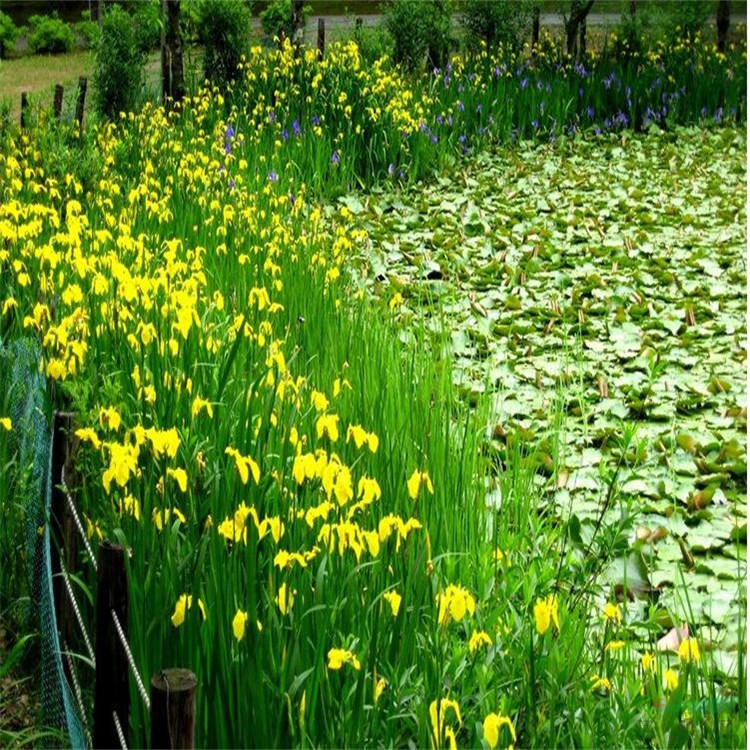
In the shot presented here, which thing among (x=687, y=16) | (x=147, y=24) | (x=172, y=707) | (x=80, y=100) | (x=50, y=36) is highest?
(x=50, y=36)

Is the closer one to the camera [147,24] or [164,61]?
[164,61]

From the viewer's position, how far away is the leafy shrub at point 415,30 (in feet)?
46.0

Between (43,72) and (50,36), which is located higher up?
(50,36)

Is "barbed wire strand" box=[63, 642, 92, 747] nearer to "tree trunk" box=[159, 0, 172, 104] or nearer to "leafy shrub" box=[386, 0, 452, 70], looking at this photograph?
"tree trunk" box=[159, 0, 172, 104]

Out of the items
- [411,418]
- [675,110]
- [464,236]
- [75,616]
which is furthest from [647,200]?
[75,616]

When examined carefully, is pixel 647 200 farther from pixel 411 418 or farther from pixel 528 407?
pixel 411 418

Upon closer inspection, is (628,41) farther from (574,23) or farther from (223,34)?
(223,34)

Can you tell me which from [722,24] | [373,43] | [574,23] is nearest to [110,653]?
[373,43]

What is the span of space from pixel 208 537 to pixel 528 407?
2.94m

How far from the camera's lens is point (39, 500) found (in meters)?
3.50

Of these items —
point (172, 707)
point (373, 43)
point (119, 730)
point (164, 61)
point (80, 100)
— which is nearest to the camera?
point (172, 707)

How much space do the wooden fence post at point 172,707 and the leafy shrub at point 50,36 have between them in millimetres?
24818

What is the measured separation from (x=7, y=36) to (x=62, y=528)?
25296mm

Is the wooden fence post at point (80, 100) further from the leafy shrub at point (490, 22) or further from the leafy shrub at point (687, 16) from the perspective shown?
the leafy shrub at point (687, 16)
